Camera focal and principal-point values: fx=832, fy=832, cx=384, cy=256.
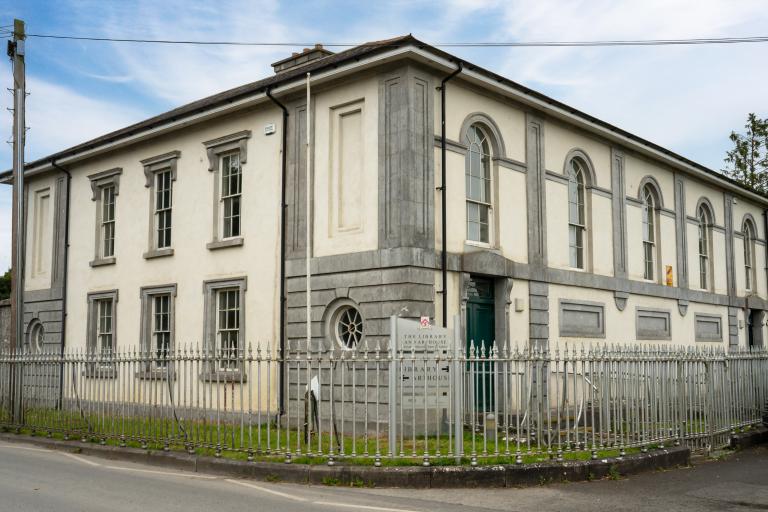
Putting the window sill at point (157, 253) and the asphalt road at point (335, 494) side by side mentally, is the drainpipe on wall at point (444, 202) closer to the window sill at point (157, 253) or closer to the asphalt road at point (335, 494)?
the asphalt road at point (335, 494)

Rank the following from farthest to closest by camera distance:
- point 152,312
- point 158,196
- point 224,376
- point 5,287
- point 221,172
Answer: point 5,287
point 158,196
point 152,312
point 221,172
point 224,376

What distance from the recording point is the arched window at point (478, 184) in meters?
17.0

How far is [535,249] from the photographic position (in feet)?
60.1

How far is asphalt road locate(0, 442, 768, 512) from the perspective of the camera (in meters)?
9.04

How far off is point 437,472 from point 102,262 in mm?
14363

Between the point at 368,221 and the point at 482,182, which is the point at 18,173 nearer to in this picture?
the point at 368,221

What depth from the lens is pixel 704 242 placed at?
2627cm

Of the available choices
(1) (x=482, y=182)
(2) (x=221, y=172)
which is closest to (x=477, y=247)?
(1) (x=482, y=182)

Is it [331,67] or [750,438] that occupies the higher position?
[331,67]

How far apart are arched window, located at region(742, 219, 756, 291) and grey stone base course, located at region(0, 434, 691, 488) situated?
18.6 metres

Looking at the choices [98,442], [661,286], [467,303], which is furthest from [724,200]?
[98,442]

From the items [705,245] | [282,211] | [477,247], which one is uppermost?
[705,245]

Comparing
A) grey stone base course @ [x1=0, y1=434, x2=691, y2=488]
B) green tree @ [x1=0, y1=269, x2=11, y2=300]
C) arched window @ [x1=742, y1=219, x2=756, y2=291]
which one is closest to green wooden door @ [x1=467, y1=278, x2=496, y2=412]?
grey stone base course @ [x1=0, y1=434, x2=691, y2=488]

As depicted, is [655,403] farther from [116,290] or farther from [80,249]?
[80,249]
